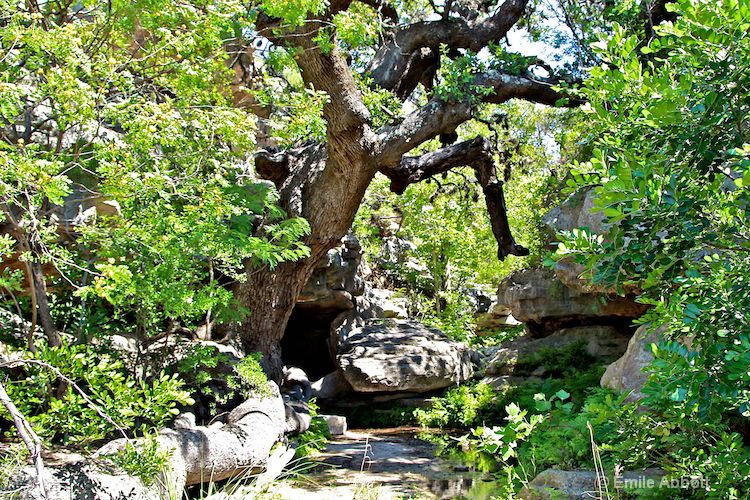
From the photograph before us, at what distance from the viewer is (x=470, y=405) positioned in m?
11.3

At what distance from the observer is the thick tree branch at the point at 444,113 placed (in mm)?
8414

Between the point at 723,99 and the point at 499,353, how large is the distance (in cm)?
1110

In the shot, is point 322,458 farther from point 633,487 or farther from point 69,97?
point 69,97

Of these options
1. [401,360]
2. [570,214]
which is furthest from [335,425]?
[570,214]

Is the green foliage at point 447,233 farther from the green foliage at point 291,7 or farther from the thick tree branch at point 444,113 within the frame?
the green foliage at point 291,7

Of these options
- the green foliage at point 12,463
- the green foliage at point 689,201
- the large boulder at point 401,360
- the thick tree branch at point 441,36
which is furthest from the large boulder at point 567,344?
the green foliage at point 12,463

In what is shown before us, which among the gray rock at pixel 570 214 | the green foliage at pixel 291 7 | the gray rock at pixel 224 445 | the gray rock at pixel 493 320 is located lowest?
the gray rock at pixel 224 445

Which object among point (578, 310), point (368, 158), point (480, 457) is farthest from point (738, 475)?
point (578, 310)

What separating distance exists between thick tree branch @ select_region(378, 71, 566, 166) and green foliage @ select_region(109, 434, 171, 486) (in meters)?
5.31

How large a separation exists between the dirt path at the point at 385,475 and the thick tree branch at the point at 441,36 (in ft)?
18.9

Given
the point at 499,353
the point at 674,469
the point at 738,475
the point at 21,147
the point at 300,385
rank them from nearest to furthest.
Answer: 1. the point at 738,475
2. the point at 674,469
3. the point at 21,147
4. the point at 300,385
5. the point at 499,353

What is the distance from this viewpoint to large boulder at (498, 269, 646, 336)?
1234cm

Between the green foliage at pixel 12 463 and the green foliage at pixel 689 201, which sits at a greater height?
→ the green foliage at pixel 689 201

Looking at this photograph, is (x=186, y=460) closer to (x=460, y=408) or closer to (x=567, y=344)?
(x=460, y=408)
